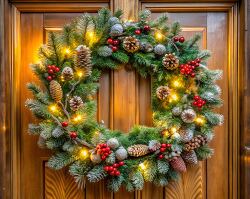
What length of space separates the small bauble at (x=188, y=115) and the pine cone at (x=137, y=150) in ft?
0.62

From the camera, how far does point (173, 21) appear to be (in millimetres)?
1381

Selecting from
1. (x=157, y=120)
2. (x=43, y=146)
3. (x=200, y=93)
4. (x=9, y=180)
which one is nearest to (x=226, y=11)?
(x=200, y=93)

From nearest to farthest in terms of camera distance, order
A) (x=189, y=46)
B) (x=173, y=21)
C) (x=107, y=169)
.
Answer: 1. (x=107, y=169)
2. (x=189, y=46)
3. (x=173, y=21)

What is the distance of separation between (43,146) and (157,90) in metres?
0.52

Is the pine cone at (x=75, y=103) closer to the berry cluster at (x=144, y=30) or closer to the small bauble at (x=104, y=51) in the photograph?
the small bauble at (x=104, y=51)

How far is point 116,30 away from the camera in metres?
1.24

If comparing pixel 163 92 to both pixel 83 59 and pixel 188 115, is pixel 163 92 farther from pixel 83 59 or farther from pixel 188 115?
pixel 83 59

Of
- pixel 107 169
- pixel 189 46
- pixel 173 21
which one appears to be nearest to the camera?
pixel 107 169

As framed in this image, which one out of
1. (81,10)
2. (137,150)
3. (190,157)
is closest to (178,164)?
(190,157)

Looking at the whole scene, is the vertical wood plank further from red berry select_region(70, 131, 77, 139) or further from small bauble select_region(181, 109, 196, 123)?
red berry select_region(70, 131, 77, 139)

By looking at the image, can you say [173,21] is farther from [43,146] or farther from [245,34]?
[43,146]

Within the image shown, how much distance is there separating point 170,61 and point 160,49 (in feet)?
0.21

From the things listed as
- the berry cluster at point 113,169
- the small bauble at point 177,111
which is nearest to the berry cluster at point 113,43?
the small bauble at point 177,111

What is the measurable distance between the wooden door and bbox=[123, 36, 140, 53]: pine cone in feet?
0.41
